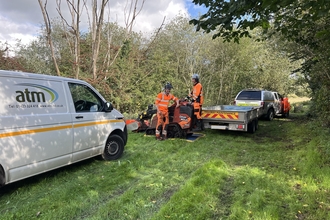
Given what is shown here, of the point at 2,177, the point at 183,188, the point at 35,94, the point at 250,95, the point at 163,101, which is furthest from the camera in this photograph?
the point at 250,95

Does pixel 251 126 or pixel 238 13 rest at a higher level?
pixel 238 13

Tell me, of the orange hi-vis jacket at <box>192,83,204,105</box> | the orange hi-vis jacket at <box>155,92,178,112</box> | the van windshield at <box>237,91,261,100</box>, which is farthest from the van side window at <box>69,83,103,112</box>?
the van windshield at <box>237,91,261,100</box>

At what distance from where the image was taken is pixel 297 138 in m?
7.94

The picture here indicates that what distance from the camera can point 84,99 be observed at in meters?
5.18

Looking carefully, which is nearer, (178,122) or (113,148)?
(113,148)

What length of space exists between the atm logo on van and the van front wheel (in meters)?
1.76

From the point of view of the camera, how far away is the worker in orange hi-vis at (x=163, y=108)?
24.0 feet

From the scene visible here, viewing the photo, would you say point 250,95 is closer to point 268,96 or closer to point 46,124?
point 268,96

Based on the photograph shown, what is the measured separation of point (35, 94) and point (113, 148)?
231cm

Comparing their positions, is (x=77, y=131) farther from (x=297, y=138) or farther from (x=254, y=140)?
(x=297, y=138)

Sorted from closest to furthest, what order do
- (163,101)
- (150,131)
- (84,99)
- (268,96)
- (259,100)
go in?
(84,99), (163,101), (150,131), (259,100), (268,96)

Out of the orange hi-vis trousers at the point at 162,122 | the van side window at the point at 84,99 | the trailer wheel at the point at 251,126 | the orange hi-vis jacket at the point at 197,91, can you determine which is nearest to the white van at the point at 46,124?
the van side window at the point at 84,99

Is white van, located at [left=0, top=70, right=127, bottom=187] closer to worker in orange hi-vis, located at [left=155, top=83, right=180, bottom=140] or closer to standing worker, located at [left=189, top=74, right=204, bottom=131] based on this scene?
worker in orange hi-vis, located at [left=155, top=83, right=180, bottom=140]

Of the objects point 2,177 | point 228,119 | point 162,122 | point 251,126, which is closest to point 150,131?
point 162,122
